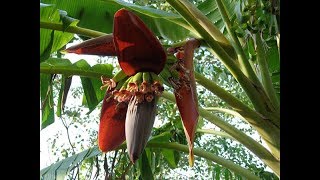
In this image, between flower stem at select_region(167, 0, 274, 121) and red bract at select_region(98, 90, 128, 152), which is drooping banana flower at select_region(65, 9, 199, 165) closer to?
red bract at select_region(98, 90, 128, 152)

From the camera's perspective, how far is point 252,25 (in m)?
0.89

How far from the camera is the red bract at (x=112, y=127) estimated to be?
604mm

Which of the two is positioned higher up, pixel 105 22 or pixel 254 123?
pixel 105 22

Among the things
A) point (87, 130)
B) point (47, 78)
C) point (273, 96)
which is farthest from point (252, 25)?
point (87, 130)

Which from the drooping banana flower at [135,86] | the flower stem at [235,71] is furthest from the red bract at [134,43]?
the flower stem at [235,71]

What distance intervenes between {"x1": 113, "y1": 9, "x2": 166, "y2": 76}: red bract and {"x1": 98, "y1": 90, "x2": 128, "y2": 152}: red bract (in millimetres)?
65

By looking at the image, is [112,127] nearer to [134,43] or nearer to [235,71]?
[134,43]

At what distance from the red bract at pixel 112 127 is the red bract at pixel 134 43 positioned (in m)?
0.07

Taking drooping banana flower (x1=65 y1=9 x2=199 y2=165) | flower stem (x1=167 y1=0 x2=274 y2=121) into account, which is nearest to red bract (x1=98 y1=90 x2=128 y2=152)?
drooping banana flower (x1=65 y1=9 x2=199 y2=165)

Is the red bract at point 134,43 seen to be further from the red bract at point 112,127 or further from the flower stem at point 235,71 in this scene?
the flower stem at point 235,71
